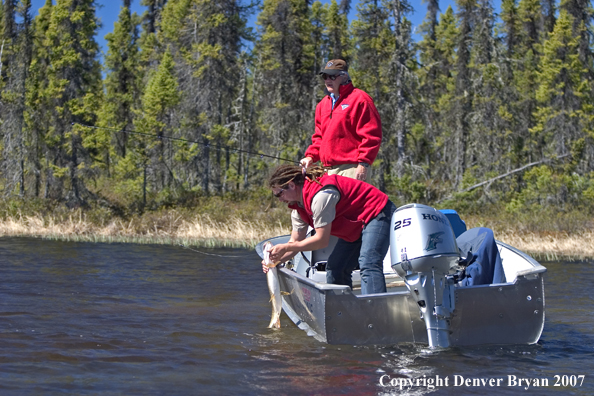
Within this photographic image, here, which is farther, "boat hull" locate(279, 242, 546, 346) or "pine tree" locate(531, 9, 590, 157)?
"pine tree" locate(531, 9, 590, 157)

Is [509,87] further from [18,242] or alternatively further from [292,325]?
[292,325]

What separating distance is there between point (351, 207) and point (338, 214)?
4.4 inches

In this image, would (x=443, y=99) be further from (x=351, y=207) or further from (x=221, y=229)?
(x=351, y=207)

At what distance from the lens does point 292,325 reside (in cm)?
641

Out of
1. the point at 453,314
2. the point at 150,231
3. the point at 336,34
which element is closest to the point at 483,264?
the point at 453,314

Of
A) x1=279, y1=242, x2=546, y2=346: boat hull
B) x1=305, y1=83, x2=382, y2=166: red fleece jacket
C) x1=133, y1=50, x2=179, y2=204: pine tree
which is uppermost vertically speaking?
x1=133, y1=50, x2=179, y2=204: pine tree

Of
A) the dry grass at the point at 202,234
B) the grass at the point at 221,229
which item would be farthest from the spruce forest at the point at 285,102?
the dry grass at the point at 202,234

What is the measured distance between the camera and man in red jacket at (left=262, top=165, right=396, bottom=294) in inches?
193

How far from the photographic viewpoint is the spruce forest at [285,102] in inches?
1011

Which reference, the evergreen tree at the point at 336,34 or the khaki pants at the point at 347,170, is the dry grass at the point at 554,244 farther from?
the evergreen tree at the point at 336,34

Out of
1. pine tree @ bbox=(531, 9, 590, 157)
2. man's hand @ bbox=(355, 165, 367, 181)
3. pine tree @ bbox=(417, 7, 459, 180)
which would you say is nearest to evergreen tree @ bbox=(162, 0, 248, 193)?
pine tree @ bbox=(417, 7, 459, 180)

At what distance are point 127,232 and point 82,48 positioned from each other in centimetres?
992

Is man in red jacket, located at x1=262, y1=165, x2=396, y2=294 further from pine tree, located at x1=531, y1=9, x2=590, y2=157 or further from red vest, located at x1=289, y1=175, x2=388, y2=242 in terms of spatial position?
pine tree, located at x1=531, y1=9, x2=590, y2=157
